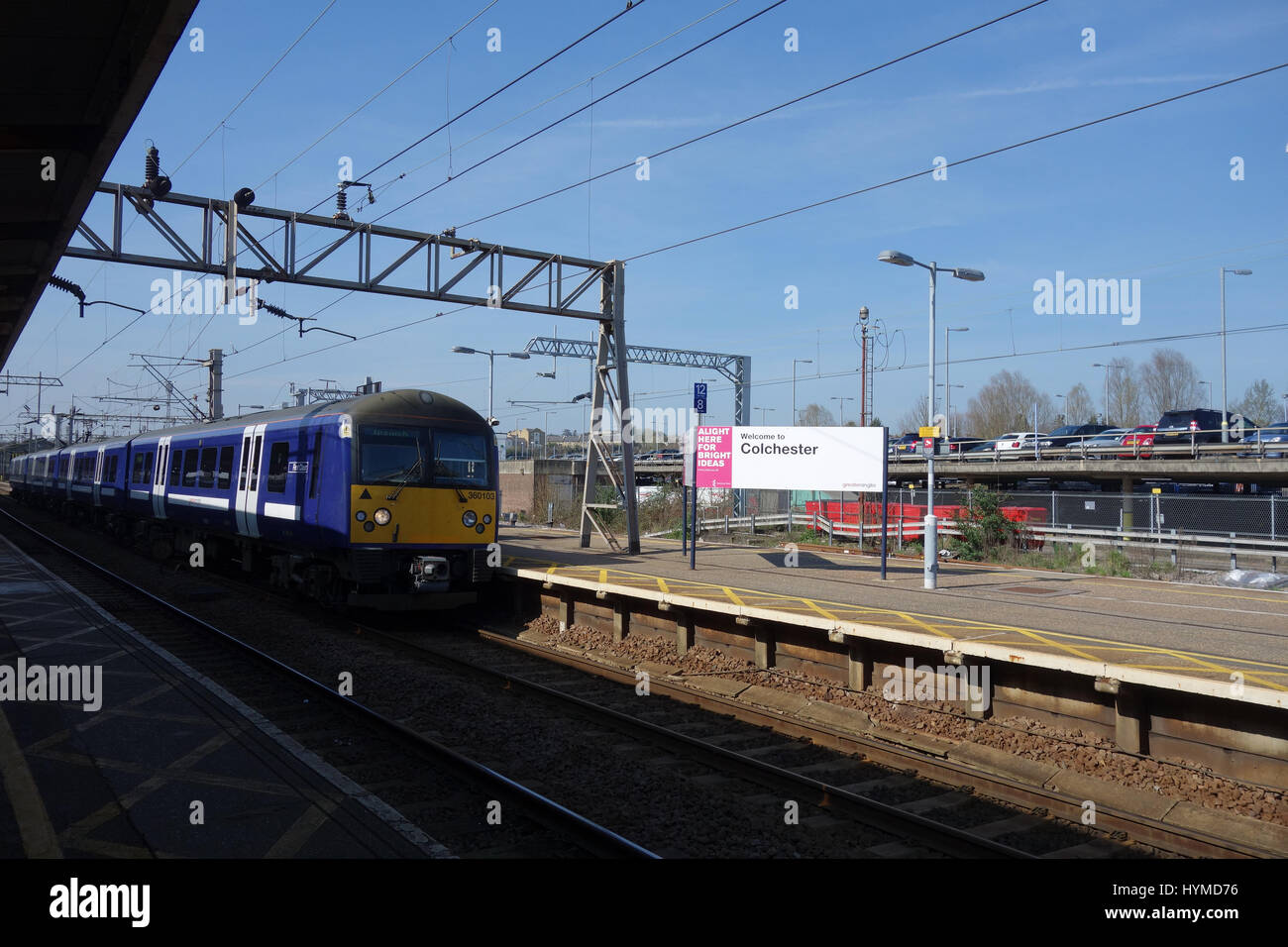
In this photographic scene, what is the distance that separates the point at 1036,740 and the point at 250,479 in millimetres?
12817

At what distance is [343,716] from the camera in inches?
339

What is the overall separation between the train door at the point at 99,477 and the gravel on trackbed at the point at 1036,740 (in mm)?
22703

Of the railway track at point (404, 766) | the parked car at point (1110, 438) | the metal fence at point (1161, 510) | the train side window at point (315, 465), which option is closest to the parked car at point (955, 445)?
the parked car at point (1110, 438)

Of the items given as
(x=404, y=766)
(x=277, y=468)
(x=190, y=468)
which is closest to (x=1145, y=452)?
(x=277, y=468)

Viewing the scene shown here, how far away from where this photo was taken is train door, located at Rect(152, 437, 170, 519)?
803 inches

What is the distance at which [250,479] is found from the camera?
15.5m

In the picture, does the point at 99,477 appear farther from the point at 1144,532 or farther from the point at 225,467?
the point at 1144,532

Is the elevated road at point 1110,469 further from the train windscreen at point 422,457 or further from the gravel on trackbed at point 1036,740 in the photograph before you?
the train windscreen at point 422,457

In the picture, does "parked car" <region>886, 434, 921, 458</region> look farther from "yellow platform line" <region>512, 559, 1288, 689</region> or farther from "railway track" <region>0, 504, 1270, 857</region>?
A: "railway track" <region>0, 504, 1270, 857</region>

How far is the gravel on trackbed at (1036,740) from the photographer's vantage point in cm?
676

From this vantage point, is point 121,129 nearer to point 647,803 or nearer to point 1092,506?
point 647,803
